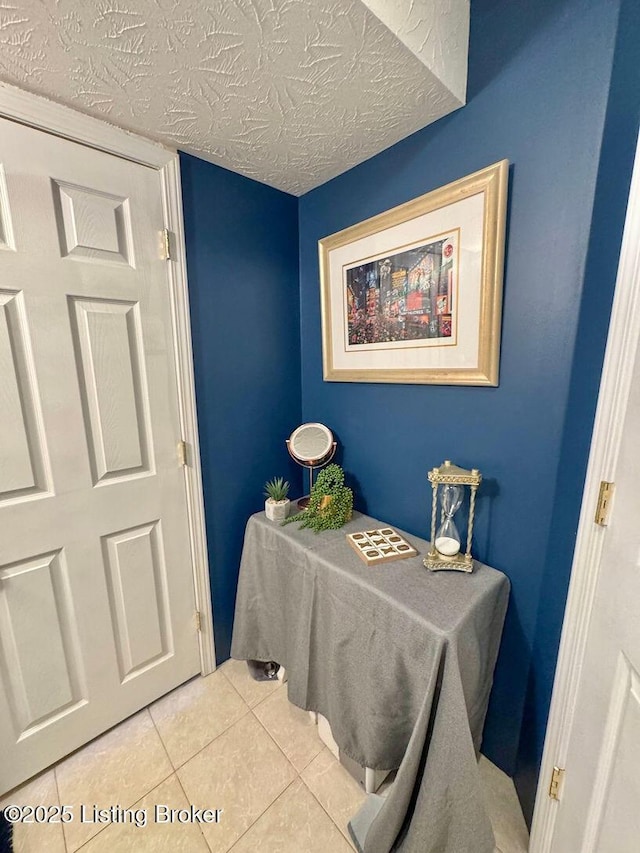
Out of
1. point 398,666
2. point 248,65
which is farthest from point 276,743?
point 248,65

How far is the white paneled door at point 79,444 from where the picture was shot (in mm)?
1018

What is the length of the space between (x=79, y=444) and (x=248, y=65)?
121 cm

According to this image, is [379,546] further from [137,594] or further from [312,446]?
[137,594]

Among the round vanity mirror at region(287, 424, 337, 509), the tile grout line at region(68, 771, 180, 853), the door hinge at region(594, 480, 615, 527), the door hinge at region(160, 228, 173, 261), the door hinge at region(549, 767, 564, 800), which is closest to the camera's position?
the door hinge at region(594, 480, 615, 527)

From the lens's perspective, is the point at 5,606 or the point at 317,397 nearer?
the point at 5,606

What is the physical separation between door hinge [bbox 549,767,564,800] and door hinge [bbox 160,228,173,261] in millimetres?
1988

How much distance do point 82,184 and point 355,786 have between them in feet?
7.14

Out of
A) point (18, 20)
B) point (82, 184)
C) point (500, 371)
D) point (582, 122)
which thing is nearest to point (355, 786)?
point (500, 371)

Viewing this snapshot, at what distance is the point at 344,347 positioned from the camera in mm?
1485

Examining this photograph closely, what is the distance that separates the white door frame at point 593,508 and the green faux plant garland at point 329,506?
30.6 inches

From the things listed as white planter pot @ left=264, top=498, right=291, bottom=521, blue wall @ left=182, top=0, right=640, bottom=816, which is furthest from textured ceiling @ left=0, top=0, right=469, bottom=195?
white planter pot @ left=264, top=498, right=291, bottom=521

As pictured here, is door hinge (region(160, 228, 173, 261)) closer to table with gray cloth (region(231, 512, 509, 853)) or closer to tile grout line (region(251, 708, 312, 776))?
table with gray cloth (region(231, 512, 509, 853))

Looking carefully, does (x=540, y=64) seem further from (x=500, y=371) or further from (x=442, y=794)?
(x=442, y=794)

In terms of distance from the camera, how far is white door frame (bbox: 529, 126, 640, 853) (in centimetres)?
68
